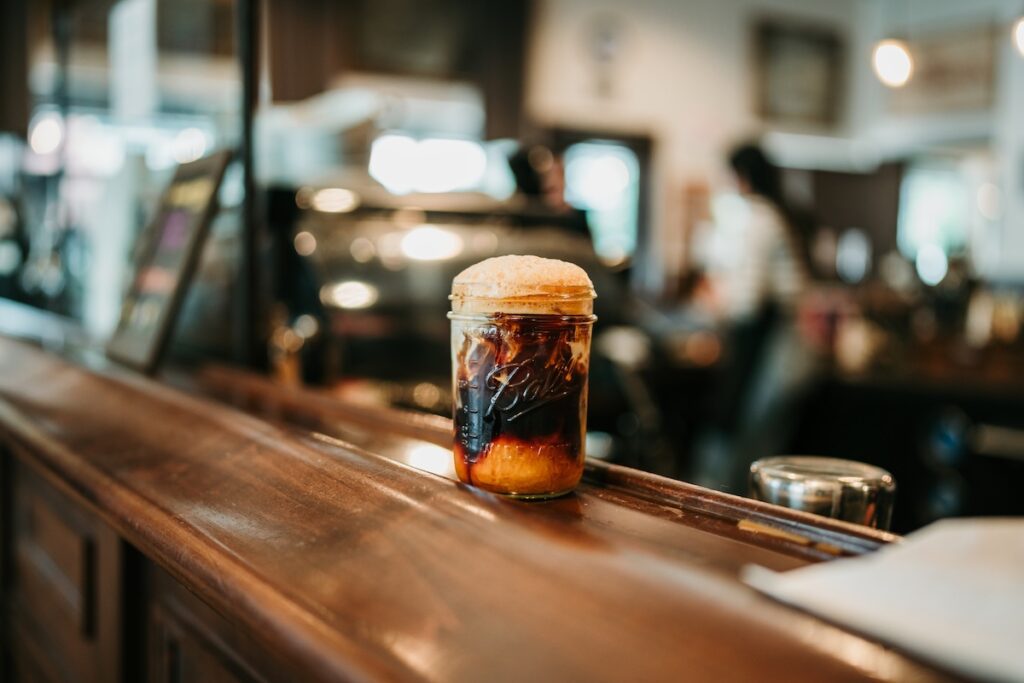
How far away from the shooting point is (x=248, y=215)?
6.08ft

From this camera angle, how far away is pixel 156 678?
1.23 meters

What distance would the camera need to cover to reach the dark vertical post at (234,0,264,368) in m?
1.81

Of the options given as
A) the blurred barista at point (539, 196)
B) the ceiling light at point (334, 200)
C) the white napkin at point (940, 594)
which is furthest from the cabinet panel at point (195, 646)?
the blurred barista at point (539, 196)

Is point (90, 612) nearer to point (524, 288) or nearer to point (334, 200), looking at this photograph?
point (524, 288)

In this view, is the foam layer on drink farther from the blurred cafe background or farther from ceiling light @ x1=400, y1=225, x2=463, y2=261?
ceiling light @ x1=400, y1=225, x2=463, y2=261

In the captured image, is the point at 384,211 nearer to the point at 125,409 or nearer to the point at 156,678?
the point at 125,409

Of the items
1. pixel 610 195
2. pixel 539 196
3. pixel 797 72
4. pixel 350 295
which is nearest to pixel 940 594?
pixel 350 295

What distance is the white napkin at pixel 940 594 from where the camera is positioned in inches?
19.1

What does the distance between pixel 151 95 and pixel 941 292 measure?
4.13m

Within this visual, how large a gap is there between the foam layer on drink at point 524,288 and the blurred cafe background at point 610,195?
1078mm

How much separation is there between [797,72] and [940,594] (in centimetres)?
861

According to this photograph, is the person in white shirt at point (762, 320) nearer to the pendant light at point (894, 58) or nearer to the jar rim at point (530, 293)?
the pendant light at point (894, 58)

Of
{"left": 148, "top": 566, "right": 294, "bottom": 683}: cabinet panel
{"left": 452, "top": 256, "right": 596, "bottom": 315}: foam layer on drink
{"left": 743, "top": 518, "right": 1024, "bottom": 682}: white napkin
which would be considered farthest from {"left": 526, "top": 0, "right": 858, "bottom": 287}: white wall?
{"left": 743, "top": 518, "right": 1024, "bottom": 682}: white napkin

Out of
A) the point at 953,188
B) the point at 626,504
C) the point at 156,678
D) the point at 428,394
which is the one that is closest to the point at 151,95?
the point at 428,394
